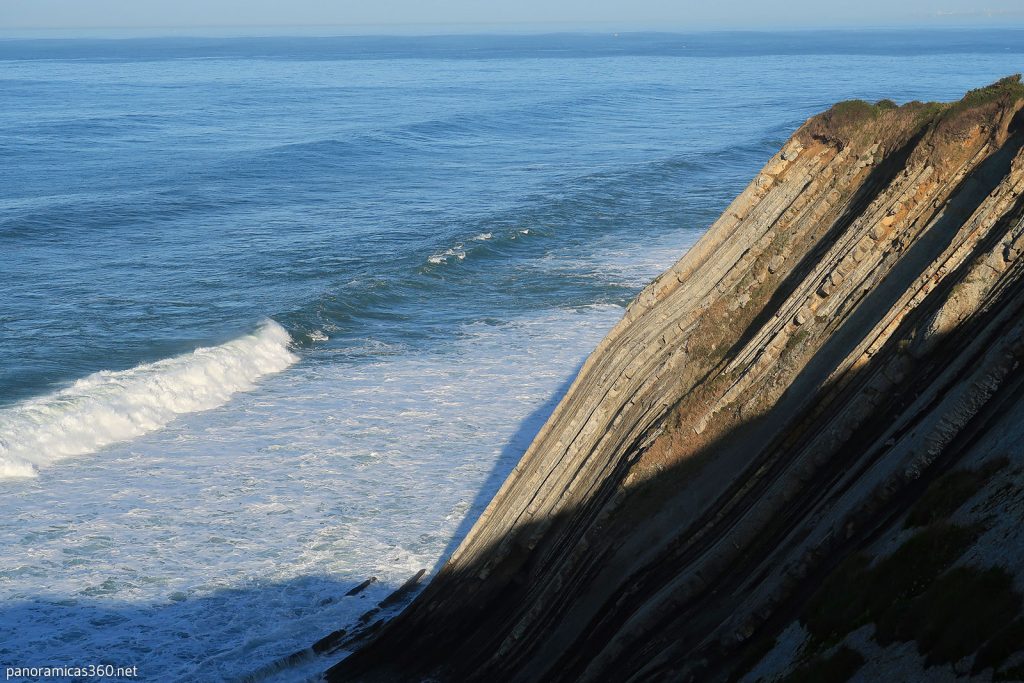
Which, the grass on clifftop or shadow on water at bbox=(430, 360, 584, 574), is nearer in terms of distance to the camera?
the grass on clifftop

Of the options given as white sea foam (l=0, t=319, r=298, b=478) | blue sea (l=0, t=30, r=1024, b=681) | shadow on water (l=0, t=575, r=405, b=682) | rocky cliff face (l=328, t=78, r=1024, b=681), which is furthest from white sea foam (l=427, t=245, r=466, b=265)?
rocky cliff face (l=328, t=78, r=1024, b=681)

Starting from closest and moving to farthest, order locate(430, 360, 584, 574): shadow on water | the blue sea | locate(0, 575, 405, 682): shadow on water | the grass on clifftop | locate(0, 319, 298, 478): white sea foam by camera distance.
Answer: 1. the grass on clifftop
2. locate(0, 575, 405, 682): shadow on water
3. the blue sea
4. locate(430, 360, 584, 574): shadow on water
5. locate(0, 319, 298, 478): white sea foam

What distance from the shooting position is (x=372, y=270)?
4869 centimetres

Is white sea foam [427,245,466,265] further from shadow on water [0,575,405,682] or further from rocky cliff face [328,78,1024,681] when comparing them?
rocky cliff face [328,78,1024,681]

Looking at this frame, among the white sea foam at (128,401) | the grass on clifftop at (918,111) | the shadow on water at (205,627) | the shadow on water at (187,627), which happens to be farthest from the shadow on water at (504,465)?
the white sea foam at (128,401)

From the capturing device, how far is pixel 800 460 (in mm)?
14477

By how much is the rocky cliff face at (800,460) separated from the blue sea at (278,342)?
5.51 m

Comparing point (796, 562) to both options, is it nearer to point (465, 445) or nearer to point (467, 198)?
point (465, 445)

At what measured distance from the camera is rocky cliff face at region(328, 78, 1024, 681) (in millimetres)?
10789

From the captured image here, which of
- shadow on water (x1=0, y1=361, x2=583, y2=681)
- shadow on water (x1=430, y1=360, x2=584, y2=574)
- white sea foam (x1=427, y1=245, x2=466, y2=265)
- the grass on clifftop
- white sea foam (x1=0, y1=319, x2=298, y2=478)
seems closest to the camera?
the grass on clifftop

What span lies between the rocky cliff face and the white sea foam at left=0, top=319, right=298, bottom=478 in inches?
634

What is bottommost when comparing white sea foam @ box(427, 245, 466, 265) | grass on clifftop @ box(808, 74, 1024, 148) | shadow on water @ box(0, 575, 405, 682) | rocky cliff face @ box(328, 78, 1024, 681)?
shadow on water @ box(0, 575, 405, 682)

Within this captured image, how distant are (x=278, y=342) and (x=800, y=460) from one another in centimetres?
2781

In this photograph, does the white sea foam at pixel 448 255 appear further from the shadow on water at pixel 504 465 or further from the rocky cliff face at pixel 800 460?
the rocky cliff face at pixel 800 460
